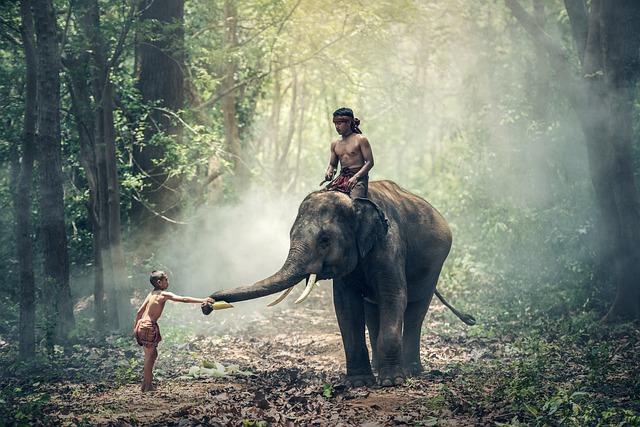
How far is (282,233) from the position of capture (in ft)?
79.2

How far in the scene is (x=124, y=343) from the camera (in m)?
14.9

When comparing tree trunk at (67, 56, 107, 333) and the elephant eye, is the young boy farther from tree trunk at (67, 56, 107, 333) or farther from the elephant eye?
tree trunk at (67, 56, 107, 333)

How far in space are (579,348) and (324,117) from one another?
128ft

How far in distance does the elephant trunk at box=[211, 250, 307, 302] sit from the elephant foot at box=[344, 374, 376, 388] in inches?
60.6

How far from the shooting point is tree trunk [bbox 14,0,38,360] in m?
13.6

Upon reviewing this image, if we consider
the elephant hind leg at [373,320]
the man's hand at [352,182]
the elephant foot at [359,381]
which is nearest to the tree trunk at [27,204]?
the elephant hind leg at [373,320]

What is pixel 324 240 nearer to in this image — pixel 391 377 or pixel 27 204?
pixel 391 377

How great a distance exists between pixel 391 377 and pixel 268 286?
2072mm

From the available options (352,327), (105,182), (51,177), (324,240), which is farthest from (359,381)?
(105,182)

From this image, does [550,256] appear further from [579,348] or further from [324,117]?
[324,117]

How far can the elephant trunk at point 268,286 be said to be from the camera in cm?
976

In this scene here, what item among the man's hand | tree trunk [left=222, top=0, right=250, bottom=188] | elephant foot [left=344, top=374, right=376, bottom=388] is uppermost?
tree trunk [left=222, top=0, right=250, bottom=188]

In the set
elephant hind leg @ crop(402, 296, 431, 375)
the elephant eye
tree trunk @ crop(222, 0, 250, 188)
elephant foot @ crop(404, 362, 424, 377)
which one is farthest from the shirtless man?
tree trunk @ crop(222, 0, 250, 188)

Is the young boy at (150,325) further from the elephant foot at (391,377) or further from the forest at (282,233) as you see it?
the elephant foot at (391,377)
